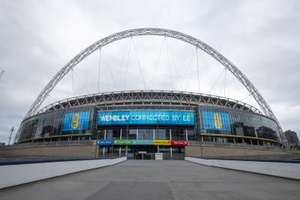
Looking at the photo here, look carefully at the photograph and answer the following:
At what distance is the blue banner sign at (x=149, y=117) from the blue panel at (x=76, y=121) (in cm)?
640

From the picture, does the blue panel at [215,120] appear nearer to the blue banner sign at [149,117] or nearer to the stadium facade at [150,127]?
the stadium facade at [150,127]

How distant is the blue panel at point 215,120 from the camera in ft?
180

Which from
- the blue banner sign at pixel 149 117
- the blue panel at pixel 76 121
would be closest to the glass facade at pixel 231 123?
the blue banner sign at pixel 149 117

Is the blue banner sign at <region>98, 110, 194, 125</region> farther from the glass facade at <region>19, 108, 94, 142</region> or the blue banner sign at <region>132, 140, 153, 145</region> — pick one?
the blue banner sign at <region>132, 140, 153, 145</region>

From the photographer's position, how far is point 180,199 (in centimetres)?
512

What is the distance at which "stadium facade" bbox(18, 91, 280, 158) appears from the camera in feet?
162

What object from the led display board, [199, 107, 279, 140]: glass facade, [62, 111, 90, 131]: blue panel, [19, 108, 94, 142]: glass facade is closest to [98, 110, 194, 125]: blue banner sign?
[199, 107, 279, 140]: glass facade

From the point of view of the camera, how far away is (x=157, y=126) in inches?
2045

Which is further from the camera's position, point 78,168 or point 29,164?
point 78,168

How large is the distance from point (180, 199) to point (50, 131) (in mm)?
70566

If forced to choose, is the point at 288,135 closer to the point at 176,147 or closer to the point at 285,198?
the point at 176,147

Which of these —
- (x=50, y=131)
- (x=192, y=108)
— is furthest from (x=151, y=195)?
(x=50, y=131)

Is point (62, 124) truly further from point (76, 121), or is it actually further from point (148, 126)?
point (148, 126)

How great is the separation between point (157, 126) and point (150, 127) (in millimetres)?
3090
